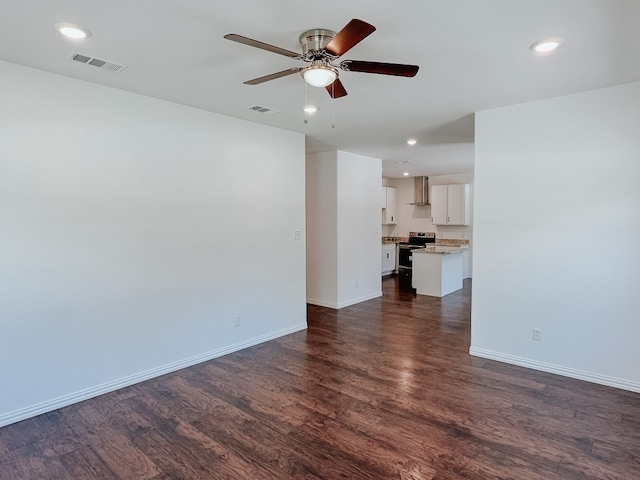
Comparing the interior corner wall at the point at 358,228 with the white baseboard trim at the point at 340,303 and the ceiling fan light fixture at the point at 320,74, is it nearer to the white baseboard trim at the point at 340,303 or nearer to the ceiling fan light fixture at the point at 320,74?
the white baseboard trim at the point at 340,303

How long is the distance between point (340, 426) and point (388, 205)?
7663 millimetres

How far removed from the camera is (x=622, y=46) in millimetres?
2471

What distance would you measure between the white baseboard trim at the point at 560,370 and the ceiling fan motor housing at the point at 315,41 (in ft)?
11.1

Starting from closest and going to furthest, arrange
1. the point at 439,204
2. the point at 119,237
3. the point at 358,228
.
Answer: the point at 119,237 → the point at 358,228 → the point at 439,204

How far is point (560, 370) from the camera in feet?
11.7

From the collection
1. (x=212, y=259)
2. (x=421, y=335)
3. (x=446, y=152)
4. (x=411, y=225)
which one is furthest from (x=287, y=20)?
(x=411, y=225)

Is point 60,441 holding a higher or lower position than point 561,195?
lower

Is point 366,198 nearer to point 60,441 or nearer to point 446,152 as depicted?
point 446,152

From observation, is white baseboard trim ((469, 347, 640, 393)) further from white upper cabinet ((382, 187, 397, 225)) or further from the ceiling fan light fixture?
white upper cabinet ((382, 187, 397, 225))

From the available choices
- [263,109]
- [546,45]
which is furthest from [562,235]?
[263,109]

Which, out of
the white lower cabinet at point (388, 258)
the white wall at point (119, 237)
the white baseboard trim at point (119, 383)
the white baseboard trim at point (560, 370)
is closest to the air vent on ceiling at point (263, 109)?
the white wall at point (119, 237)

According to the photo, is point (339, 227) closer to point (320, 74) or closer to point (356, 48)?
point (356, 48)

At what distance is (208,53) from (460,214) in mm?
7466

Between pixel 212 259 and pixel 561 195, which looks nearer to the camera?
pixel 561 195
